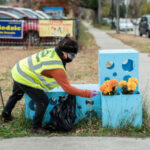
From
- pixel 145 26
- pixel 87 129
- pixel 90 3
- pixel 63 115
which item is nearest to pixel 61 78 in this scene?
pixel 63 115

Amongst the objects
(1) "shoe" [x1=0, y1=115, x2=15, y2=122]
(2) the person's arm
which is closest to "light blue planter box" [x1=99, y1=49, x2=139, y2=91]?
(2) the person's arm

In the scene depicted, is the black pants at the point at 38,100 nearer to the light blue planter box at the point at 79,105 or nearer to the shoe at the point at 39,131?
the shoe at the point at 39,131

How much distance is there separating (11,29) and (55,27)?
6.31ft

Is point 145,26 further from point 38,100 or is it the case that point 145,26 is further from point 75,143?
point 75,143

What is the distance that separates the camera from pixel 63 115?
450cm

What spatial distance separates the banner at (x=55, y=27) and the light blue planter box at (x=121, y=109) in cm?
996

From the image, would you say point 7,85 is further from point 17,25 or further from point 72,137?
point 17,25

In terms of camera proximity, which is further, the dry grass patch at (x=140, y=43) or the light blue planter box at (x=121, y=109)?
the dry grass patch at (x=140, y=43)

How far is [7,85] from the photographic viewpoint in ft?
25.2

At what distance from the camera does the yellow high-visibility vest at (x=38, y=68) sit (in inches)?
166

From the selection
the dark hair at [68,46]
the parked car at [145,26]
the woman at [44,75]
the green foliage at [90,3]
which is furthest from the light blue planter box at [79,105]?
the green foliage at [90,3]

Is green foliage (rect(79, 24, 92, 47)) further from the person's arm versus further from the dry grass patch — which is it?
the person's arm

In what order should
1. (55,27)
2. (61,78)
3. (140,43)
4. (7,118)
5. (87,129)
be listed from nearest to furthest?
1. (61,78)
2. (87,129)
3. (7,118)
4. (55,27)
5. (140,43)

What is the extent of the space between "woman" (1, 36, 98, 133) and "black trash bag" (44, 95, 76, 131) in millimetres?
180
